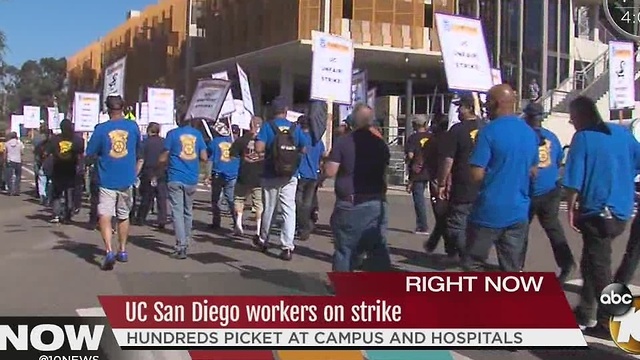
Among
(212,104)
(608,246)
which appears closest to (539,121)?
(608,246)

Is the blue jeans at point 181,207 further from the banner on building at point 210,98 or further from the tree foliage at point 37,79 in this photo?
the tree foliage at point 37,79

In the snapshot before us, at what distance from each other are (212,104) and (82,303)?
6.93 m

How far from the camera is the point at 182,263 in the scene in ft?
30.2

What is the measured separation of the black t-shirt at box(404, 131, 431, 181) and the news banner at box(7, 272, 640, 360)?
6065mm

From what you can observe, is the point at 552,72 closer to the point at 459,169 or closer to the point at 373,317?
the point at 459,169

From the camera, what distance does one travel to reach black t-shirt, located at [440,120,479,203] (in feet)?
26.1

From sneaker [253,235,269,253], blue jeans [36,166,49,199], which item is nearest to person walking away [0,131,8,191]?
blue jeans [36,166,49,199]

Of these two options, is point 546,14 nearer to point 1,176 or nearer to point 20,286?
point 1,176

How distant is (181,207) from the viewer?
9422 millimetres

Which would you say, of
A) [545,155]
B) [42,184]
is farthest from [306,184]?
[42,184]

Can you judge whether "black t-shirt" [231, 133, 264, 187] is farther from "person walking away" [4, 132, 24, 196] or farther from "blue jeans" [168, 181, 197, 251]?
"person walking away" [4, 132, 24, 196]

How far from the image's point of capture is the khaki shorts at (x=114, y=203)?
8531 millimetres

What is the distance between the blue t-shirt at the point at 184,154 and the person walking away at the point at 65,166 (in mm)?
3650

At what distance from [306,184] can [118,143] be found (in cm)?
335
